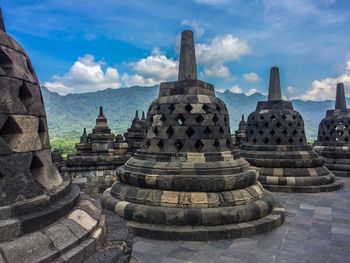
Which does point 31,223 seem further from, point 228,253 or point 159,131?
point 159,131

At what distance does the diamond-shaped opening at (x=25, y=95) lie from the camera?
2.76m

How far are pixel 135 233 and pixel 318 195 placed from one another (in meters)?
6.40

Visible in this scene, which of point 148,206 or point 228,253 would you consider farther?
point 148,206

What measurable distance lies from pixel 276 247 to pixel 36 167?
3962 millimetres

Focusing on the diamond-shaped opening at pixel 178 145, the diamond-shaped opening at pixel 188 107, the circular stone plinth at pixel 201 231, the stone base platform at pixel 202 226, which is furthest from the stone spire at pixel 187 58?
the circular stone plinth at pixel 201 231

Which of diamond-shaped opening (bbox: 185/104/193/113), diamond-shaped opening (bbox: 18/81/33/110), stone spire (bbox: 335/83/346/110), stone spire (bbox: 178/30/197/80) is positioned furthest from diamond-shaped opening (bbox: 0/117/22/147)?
stone spire (bbox: 335/83/346/110)

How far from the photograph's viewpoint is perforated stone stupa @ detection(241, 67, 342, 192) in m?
9.68

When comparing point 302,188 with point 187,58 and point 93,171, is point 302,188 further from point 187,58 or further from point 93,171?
point 93,171

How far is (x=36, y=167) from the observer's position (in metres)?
2.85

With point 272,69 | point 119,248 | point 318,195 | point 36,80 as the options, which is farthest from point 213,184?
point 272,69

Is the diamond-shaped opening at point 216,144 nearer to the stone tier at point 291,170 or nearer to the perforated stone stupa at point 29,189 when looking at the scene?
the perforated stone stupa at point 29,189

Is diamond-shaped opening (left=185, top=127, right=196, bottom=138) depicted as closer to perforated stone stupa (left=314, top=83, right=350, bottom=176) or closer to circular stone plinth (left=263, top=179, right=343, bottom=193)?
circular stone plinth (left=263, top=179, right=343, bottom=193)

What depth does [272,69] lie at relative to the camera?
11914mm

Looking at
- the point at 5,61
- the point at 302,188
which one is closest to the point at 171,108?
the point at 5,61
